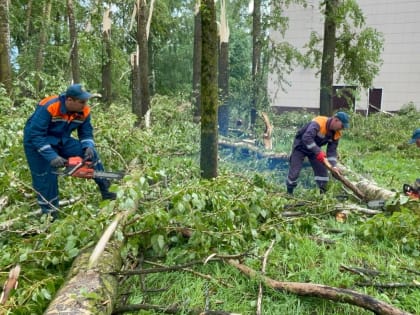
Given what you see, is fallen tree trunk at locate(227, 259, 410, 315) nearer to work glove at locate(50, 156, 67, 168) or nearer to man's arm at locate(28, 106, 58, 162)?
work glove at locate(50, 156, 67, 168)

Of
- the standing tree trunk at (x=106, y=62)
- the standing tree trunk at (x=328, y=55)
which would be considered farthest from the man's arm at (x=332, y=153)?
→ the standing tree trunk at (x=106, y=62)

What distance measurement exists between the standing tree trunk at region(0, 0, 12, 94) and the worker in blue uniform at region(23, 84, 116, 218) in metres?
4.43

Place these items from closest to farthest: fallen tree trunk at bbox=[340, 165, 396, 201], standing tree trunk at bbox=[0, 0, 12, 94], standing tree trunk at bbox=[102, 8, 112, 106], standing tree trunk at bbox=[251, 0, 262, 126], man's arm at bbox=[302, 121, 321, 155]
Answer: fallen tree trunk at bbox=[340, 165, 396, 201], man's arm at bbox=[302, 121, 321, 155], standing tree trunk at bbox=[0, 0, 12, 94], standing tree trunk at bbox=[251, 0, 262, 126], standing tree trunk at bbox=[102, 8, 112, 106]

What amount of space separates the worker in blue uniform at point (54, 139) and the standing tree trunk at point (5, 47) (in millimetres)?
4430

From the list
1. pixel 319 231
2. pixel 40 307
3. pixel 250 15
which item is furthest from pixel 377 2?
pixel 40 307

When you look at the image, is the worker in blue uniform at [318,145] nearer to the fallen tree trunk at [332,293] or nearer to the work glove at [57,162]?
the fallen tree trunk at [332,293]

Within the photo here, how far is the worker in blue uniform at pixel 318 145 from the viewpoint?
5301 mm

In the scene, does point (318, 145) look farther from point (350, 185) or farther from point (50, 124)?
point (50, 124)

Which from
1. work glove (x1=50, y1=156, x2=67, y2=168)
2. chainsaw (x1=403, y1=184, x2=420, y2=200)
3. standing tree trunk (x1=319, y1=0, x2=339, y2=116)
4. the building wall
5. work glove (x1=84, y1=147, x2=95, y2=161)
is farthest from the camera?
the building wall

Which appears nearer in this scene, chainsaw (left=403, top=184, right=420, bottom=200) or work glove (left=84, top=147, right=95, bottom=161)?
work glove (left=84, top=147, right=95, bottom=161)

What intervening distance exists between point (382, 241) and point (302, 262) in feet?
3.14

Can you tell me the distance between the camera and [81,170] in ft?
12.7

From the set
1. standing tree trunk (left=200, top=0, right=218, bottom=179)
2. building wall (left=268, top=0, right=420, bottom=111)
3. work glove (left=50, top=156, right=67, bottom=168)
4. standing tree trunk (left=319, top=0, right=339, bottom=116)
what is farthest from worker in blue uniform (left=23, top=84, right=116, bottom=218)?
building wall (left=268, top=0, right=420, bottom=111)

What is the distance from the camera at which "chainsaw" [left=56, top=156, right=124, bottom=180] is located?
3.81m
